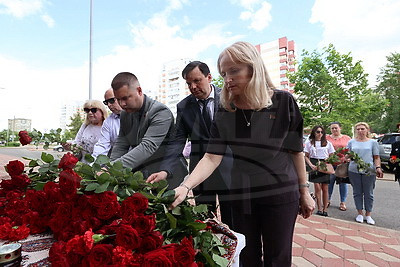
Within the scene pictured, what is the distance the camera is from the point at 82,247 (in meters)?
0.67

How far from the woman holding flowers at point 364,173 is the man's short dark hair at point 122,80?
3373mm

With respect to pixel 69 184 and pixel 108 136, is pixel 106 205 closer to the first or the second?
pixel 69 184

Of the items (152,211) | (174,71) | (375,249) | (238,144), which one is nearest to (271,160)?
(238,144)

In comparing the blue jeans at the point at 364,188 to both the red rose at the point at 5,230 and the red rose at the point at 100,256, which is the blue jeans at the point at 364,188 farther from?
the red rose at the point at 5,230

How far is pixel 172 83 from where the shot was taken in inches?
2945

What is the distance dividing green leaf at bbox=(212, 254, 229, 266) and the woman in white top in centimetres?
365

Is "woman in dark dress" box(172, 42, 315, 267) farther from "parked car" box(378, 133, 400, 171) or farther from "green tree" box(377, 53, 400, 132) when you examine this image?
"green tree" box(377, 53, 400, 132)

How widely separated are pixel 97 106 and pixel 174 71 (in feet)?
244

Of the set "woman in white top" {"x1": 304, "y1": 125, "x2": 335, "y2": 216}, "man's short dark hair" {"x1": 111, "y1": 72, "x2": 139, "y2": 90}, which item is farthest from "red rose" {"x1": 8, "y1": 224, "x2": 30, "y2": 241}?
"woman in white top" {"x1": 304, "y1": 125, "x2": 335, "y2": 216}

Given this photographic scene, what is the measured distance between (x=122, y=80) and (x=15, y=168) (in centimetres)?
Answer: 70

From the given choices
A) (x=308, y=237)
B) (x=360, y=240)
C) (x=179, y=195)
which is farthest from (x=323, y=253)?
(x=179, y=195)

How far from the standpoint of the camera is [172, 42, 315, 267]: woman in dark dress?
125 cm

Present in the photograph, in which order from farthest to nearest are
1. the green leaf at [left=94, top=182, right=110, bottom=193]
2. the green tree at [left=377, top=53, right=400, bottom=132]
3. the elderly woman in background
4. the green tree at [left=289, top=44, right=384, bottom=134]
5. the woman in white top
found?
the green tree at [left=377, top=53, right=400, bottom=132] < the green tree at [left=289, top=44, right=384, bottom=134] < the woman in white top < the elderly woman in background < the green leaf at [left=94, top=182, right=110, bottom=193]

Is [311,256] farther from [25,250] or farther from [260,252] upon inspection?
[25,250]
